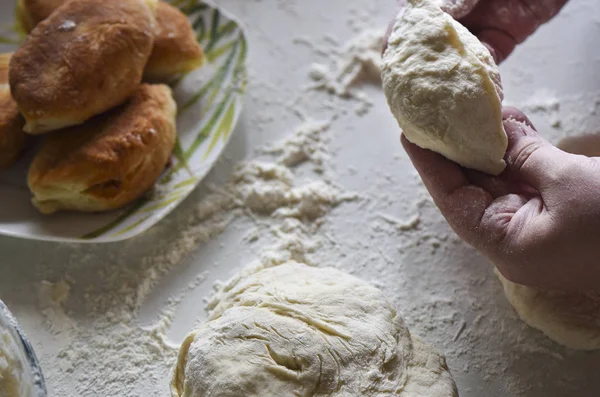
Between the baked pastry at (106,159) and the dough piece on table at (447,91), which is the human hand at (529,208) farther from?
the baked pastry at (106,159)

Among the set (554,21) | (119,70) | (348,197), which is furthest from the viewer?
(554,21)

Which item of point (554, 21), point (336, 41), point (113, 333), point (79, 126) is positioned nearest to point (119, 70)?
point (79, 126)

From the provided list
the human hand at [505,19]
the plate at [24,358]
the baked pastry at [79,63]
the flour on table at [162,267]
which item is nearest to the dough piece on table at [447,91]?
the human hand at [505,19]

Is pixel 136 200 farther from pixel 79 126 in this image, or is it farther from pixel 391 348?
pixel 391 348

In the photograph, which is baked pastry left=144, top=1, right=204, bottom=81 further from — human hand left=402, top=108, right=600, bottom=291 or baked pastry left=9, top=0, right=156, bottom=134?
human hand left=402, top=108, right=600, bottom=291

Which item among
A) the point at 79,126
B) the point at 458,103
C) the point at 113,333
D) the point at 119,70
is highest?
the point at 458,103

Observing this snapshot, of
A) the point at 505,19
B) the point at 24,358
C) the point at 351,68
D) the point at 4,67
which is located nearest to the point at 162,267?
the point at 24,358

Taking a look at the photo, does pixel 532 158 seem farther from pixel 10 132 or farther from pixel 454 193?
pixel 10 132
